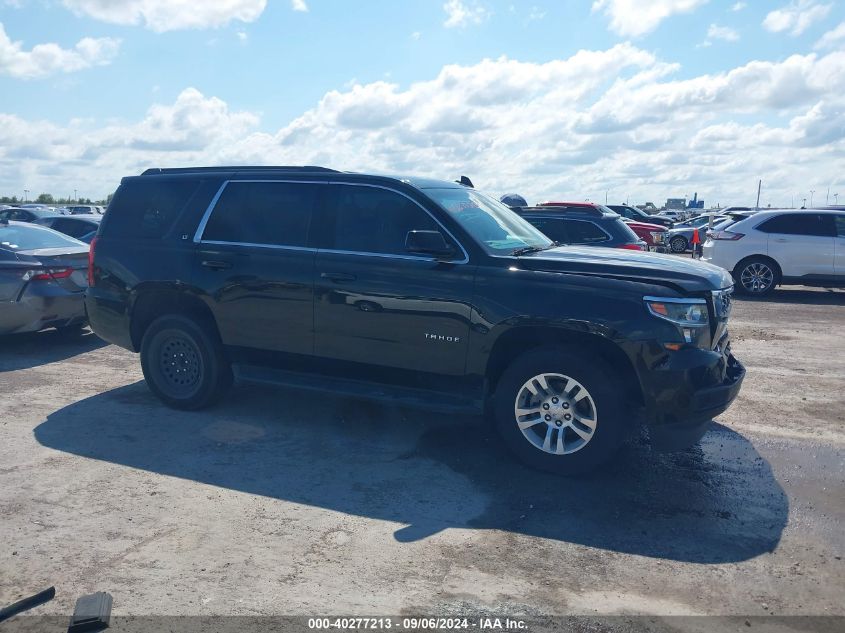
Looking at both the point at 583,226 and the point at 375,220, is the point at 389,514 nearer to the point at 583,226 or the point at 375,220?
the point at 375,220

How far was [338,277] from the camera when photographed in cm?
581

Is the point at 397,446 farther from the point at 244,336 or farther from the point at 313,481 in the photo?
the point at 244,336

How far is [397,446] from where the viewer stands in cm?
583

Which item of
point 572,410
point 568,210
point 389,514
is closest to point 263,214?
point 389,514

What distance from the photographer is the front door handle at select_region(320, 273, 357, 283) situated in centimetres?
577

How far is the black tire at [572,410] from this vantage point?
4.99 m

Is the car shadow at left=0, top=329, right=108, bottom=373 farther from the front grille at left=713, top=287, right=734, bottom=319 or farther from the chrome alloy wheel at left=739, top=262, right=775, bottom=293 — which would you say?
the chrome alloy wheel at left=739, top=262, right=775, bottom=293

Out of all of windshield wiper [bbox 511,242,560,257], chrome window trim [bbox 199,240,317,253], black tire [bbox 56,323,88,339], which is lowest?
black tire [bbox 56,323,88,339]

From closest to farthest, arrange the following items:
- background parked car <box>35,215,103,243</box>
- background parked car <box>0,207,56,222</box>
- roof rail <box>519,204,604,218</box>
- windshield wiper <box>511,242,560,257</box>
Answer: windshield wiper <box>511,242,560,257</box> < roof rail <box>519,204,604,218</box> < background parked car <box>35,215,103,243</box> < background parked car <box>0,207,56,222</box>

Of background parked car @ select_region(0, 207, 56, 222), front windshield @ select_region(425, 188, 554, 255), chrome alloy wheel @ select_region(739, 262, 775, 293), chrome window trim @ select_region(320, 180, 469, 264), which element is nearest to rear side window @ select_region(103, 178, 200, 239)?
chrome window trim @ select_region(320, 180, 469, 264)

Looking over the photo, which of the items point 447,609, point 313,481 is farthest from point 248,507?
point 447,609

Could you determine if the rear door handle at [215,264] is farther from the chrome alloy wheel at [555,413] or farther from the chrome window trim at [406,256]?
the chrome alloy wheel at [555,413]

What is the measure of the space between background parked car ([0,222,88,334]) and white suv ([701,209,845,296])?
1180cm

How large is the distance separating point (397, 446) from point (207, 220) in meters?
2.53
